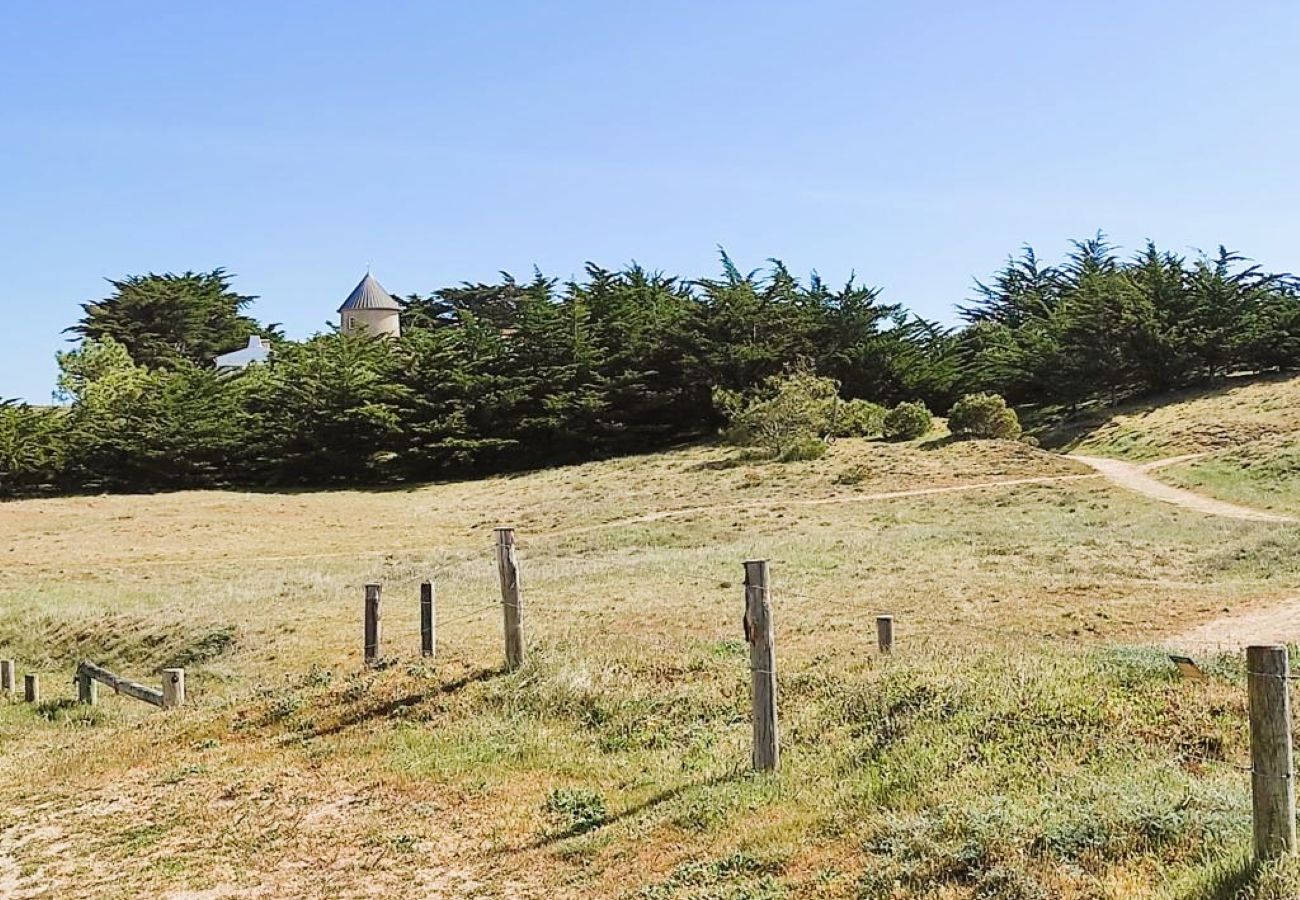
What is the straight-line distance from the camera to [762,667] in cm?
745

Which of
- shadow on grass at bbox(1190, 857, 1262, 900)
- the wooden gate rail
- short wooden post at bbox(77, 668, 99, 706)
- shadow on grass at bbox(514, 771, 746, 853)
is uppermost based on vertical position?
shadow on grass at bbox(1190, 857, 1262, 900)

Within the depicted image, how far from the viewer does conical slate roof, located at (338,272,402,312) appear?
67312mm

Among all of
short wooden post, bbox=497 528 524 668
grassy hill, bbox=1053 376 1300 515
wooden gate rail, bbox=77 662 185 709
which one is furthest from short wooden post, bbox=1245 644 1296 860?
grassy hill, bbox=1053 376 1300 515

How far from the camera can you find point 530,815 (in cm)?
752

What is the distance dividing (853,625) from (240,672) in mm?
7926

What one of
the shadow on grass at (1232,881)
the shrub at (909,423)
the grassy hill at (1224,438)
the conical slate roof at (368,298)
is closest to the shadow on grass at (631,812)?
the shadow on grass at (1232,881)

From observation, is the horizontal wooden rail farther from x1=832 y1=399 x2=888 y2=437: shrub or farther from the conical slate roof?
the conical slate roof

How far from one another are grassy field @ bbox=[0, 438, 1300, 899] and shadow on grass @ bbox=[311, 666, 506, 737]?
47 mm

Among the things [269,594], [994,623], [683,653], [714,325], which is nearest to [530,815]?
[683,653]

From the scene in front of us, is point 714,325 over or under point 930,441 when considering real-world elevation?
over

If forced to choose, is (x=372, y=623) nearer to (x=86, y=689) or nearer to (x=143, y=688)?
(x=143, y=688)

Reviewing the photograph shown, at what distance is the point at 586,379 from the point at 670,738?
137 feet

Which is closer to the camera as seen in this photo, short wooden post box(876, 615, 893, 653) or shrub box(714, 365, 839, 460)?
short wooden post box(876, 615, 893, 653)

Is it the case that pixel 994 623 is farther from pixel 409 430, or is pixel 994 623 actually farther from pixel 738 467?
pixel 409 430
